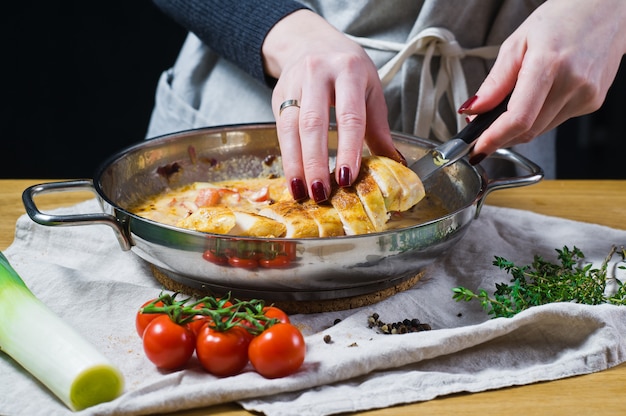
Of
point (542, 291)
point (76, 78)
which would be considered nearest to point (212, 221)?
point (542, 291)

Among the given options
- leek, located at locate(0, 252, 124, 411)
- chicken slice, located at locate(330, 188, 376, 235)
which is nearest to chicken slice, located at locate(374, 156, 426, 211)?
chicken slice, located at locate(330, 188, 376, 235)

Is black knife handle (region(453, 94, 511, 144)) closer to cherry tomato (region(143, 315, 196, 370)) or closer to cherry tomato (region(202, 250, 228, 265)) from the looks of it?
cherry tomato (region(202, 250, 228, 265))

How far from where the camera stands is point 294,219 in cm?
175

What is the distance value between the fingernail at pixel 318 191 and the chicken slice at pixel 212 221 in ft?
0.62

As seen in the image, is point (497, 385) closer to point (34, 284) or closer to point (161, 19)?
point (34, 284)

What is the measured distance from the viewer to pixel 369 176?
1.86m

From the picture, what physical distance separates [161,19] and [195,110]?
164cm

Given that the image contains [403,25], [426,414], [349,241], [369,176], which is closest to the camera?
[426,414]

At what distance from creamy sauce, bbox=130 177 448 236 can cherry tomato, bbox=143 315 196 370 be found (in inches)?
22.4

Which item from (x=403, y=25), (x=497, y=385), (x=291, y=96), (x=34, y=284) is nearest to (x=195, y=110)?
(x=403, y=25)

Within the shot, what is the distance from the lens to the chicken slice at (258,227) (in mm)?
1748

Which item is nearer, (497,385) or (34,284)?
(497,385)

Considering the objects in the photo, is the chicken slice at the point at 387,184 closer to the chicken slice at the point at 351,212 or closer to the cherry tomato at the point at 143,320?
the chicken slice at the point at 351,212

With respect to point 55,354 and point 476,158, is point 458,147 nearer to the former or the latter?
point 476,158
